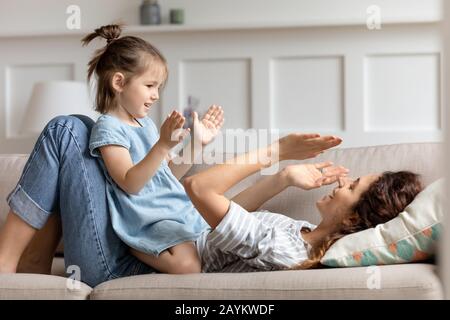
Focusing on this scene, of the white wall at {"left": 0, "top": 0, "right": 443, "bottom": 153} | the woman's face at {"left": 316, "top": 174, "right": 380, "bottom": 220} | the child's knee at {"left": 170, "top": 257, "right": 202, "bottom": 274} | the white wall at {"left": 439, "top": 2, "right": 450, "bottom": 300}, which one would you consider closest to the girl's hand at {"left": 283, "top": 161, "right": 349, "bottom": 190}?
the woman's face at {"left": 316, "top": 174, "right": 380, "bottom": 220}

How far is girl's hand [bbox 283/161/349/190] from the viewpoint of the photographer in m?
1.83

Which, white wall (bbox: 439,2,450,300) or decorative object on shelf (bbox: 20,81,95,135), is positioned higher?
decorative object on shelf (bbox: 20,81,95,135)

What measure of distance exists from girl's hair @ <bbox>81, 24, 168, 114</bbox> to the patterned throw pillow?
70 centimetres

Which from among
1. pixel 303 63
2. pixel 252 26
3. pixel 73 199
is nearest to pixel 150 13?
pixel 252 26

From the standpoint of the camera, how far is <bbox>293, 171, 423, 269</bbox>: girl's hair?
1.74m

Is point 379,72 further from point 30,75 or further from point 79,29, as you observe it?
point 30,75

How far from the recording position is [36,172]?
1.80 meters

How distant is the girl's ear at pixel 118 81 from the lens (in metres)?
1.95

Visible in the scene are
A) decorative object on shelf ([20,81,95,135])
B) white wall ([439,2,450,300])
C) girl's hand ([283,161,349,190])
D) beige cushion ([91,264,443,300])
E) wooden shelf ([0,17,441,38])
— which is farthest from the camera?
decorative object on shelf ([20,81,95,135])

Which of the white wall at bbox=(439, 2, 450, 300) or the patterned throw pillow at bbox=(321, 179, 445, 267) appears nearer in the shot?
the white wall at bbox=(439, 2, 450, 300)

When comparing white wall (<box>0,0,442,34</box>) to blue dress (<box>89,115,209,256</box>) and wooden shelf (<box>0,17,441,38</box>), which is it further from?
blue dress (<box>89,115,209,256</box>)

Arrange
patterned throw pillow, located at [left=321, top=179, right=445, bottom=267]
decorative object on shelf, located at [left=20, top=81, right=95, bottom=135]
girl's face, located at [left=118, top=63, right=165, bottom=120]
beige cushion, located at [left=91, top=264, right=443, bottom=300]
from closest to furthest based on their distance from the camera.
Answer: beige cushion, located at [left=91, top=264, right=443, bottom=300]
patterned throw pillow, located at [left=321, top=179, right=445, bottom=267]
girl's face, located at [left=118, top=63, right=165, bottom=120]
decorative object on shelf, located at [left=20, top=81, right=95, bottom=135]

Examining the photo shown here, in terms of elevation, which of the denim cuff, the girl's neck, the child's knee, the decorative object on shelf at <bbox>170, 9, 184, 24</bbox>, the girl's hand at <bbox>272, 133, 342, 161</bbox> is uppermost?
the decorative object on shelf at <bbox>170, 9, 184, 24</bbox>

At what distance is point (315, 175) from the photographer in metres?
1.84
